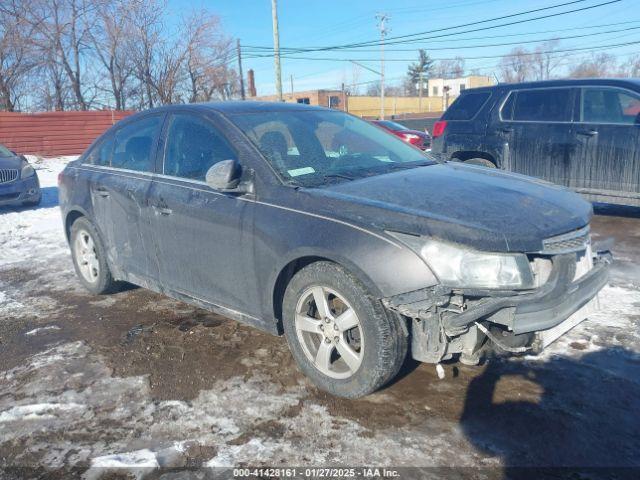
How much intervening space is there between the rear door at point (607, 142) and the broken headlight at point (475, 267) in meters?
5.15

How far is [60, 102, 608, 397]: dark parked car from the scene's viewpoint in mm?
2629

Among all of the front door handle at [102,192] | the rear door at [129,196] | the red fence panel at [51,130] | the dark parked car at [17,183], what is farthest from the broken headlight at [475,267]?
the red fence panel at [51,130]

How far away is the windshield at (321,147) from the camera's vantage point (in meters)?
3.43

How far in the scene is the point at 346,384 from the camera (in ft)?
9.84

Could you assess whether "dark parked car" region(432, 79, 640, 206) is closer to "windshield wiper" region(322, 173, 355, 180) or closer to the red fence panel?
"windshield wiper" region(322, 173, 355, 180)

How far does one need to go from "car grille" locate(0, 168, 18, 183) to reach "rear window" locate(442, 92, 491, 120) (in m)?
7.76

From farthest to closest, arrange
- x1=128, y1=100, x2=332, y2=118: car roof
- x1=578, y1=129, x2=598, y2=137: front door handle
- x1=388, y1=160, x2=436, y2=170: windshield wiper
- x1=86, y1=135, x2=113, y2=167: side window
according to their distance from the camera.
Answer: x1=578, y1=129, x2=598, y2=137: front door handle < x1=86, y1=135, x2=113, y2=167: side window < x1=128, y1=100, x2=332, y2=118: car roof < x1=388, y1=160, x2=436, y2=170: windshield wiper

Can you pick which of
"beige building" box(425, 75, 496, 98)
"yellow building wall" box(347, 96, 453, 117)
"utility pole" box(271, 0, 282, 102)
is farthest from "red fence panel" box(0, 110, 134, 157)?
"beige building" box(425, 75, 496, 98)

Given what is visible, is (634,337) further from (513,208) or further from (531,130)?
(531,130)

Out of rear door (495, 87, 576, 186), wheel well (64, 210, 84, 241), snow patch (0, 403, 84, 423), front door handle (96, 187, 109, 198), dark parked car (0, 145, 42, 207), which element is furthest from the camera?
dark parked car (0, 145, 42, 207)

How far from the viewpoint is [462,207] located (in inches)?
113

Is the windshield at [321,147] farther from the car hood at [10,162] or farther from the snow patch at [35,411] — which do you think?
the car hood at [10,162]

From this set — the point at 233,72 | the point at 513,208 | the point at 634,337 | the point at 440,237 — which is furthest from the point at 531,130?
the point at 233,72

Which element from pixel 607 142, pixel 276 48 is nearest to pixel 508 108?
pixel 607 142
